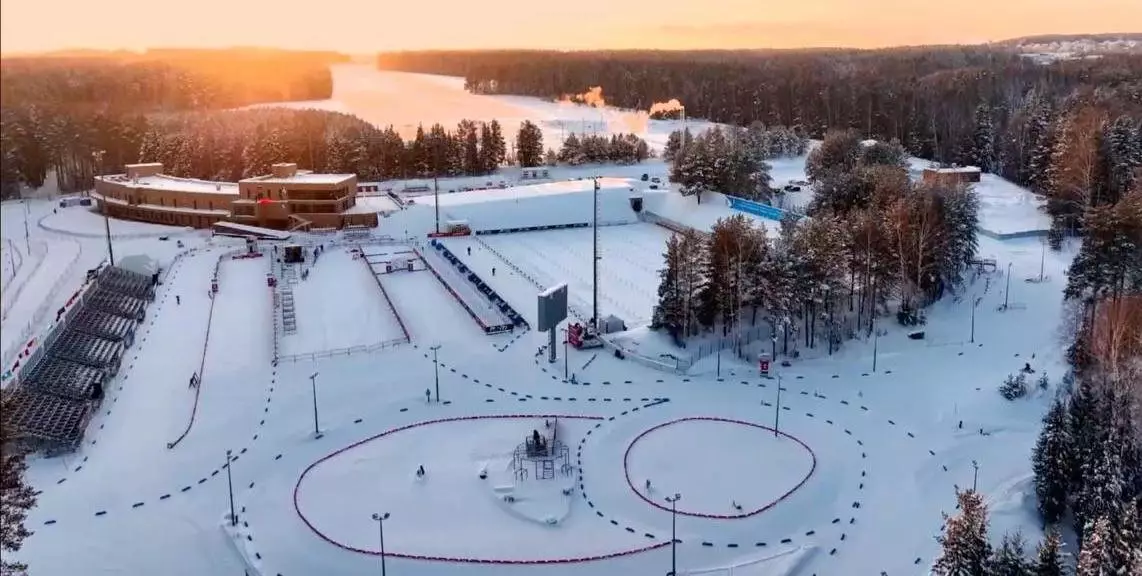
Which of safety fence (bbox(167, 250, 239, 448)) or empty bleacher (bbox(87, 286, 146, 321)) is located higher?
empty bleacher (bbox(87, 286, 146, 321))

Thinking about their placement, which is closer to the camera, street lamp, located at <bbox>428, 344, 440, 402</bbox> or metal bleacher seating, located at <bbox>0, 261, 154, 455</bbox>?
metal bleacher seating, located at <bbox>0, 261, 154, 455</bbox>

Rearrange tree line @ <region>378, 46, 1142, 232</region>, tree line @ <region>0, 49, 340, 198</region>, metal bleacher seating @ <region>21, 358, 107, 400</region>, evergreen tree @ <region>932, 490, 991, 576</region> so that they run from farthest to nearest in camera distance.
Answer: tree line @ <region>0, 49, 340, 198</region>, tree line @ <region>378, 46, 1142, 232</region>, metal bleacher seating @ <region>21, 358, 107, 400</region>, evergreen tree @ <region>932, 490, 991, 576</region>

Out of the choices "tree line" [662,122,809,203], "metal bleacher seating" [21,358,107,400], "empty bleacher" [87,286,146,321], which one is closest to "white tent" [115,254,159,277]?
"empty bleacher" [87,286,146,321]

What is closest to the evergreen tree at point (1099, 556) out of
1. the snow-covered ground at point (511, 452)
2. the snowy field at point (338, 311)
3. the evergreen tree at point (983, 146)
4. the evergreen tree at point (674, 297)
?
the snow-covered ground at point (511, 452)

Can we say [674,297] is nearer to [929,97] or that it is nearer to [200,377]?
[200,377]

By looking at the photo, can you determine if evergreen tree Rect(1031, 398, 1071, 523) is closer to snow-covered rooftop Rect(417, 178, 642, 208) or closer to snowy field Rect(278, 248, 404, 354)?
snowy field Rect(278, 248, 404, 354)

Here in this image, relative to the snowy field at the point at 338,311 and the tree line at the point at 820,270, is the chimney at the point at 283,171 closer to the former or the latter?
the snowy field at the point at 338,311

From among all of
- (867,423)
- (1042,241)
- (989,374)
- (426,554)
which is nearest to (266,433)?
(426,554)
